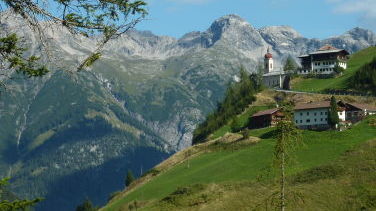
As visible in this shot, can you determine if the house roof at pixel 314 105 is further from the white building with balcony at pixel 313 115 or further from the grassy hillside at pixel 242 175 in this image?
the grassy hillside at pixel 242 175

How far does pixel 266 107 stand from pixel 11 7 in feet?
529

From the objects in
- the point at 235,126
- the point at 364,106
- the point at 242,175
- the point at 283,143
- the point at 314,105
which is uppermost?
the point at 283,143

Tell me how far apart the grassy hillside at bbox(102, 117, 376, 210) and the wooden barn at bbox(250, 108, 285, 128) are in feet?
18.2

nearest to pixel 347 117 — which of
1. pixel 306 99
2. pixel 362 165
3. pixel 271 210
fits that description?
pixel 306 99

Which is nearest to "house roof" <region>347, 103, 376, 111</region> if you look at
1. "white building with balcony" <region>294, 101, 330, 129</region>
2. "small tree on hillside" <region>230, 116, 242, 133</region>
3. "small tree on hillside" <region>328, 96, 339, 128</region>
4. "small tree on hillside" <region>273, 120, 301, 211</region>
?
"white building with balcony" <region>294, 101, 330, 129</region>

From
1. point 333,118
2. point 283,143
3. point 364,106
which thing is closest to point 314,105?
point 364,106

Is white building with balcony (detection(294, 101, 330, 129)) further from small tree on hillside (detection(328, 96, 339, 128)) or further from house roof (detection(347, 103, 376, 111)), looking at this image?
small tree on hillside (detection(328, 96, 339, 128))

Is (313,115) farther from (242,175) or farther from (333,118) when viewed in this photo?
(242,175)

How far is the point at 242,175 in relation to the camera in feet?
Answer: 364

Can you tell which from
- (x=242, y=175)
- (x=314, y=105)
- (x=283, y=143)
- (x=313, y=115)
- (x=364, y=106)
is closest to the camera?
(x=283, y=143)

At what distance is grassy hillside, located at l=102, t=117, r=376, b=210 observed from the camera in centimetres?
9200

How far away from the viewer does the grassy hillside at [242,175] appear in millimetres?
92000

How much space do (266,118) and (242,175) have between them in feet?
159

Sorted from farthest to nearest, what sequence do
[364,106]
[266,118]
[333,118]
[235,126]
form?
[235,126]
[266,118]
[364,106]
[333,118]
